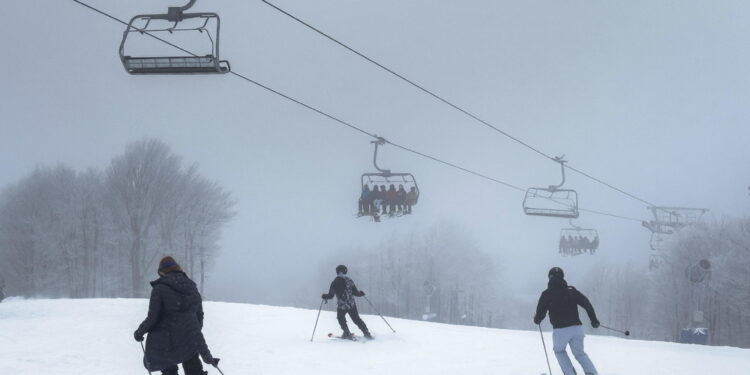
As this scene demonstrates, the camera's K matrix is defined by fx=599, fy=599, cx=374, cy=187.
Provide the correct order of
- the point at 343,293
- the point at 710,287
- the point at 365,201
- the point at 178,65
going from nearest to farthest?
the point at 178,65
the point at 343,293
the point at 365,201
the point at 710,287

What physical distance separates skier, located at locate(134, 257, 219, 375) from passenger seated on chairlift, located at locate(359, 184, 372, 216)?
12.4 m

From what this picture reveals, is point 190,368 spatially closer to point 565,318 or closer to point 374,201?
point 565,318

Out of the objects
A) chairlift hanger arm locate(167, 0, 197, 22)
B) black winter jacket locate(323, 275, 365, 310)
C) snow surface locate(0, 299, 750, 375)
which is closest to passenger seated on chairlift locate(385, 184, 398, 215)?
snow surface locate(0, 299, 750, 375)

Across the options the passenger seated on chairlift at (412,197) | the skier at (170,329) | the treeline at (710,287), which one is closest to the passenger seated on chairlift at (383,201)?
the passenger seated on chairlift at (412,197)

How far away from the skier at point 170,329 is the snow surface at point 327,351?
3.96 m

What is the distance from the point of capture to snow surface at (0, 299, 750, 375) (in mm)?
11648

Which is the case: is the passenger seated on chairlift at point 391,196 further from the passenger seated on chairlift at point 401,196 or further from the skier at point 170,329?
the skier at point 170,329

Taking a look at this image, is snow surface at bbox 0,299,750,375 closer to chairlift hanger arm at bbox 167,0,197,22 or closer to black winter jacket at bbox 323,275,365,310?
black winter jacket at bbox 323,275,365,310

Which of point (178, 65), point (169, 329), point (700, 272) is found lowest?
point (700, 272)

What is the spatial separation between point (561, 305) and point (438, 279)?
223 ft

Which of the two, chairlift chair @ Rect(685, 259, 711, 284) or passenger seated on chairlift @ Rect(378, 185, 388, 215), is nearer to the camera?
passenger seated on chairlift @ Rect(378, 185, 388, 215)

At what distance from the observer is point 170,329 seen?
282 inches

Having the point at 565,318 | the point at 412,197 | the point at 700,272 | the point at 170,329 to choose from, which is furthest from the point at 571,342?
the point at 700,272

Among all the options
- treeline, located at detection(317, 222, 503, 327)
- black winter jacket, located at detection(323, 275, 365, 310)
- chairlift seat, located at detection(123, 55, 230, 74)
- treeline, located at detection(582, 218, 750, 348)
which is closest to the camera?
chairlift seat, located at detection(123, 55, 230, 74)
